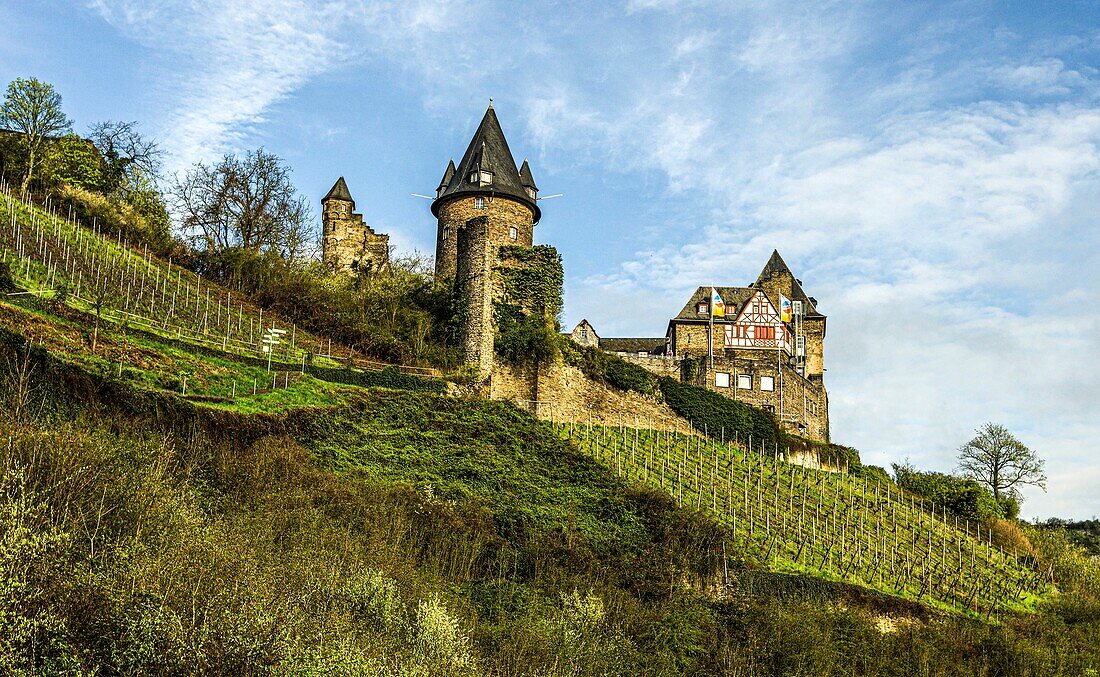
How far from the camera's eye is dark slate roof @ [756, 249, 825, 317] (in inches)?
2288

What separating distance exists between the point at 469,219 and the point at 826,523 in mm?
19436

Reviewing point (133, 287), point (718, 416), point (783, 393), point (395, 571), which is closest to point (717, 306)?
point (783, 393)

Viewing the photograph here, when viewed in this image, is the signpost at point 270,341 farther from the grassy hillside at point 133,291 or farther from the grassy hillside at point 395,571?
the grassy hillside at point 395,571

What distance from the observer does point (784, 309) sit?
5572cm

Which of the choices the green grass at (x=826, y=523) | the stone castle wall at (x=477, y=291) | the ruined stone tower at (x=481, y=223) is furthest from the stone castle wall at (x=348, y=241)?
the green grass at (x=826, y=523)

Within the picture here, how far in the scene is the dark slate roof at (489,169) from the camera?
45.2 m

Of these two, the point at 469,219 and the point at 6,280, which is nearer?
the point at 6,280

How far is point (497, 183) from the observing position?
148 feet

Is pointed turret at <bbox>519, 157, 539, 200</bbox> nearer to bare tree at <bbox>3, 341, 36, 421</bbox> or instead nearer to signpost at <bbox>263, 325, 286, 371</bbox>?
signpost at <bbox>263, 325, 286, 371</bbox>

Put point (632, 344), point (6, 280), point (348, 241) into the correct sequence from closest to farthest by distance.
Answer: point (6, 280) → point (348, 241) → point (632, 344)

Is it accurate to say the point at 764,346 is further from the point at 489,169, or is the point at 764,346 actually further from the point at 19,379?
the point at 19,379

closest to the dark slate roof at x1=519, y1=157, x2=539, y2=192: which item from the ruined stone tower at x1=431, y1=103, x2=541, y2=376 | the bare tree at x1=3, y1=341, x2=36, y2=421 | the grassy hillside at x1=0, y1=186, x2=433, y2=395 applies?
the ruined stone tower at x1=431, y1=103, x2=541, y2=376

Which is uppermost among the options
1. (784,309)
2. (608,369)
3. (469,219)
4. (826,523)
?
(469,219)

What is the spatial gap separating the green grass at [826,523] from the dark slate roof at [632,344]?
90.5ft
